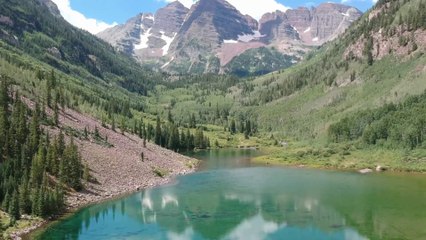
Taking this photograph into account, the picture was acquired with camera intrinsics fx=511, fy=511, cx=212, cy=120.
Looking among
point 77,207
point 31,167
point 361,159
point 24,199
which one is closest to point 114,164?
point 77,207

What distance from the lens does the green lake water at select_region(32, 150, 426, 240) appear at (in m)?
88.3

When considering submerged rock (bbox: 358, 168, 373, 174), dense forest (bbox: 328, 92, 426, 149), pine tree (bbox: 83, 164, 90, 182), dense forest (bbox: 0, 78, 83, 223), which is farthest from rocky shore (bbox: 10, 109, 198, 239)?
dense forest (bbox: 328, 92, 426, 149)

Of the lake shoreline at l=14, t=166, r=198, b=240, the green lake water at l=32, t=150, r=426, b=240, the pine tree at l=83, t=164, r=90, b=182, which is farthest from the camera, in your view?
the pine tree at l=83, t=164, r=90, b=182

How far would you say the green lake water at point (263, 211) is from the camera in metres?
88.3

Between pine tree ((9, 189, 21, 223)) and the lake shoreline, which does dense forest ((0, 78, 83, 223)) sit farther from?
the lake shoreline

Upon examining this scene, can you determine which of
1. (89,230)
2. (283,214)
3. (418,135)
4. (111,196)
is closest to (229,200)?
(283,214)

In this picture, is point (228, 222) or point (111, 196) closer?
point (228, 222)

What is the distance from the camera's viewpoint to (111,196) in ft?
393

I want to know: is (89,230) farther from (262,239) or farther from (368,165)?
(368,165)

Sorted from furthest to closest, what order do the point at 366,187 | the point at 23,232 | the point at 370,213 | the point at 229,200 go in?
the point at 366,187 < the point at 229,200 < the point at 370,213 < the point at 23,232

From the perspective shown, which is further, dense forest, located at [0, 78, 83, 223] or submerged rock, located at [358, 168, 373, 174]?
submerged rock, located at [358, 168, 373, 174]

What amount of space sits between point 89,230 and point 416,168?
106471 millimetres

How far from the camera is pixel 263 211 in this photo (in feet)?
345

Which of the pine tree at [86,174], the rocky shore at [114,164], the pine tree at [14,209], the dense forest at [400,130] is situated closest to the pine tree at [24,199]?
the pine tree at [14,209]
